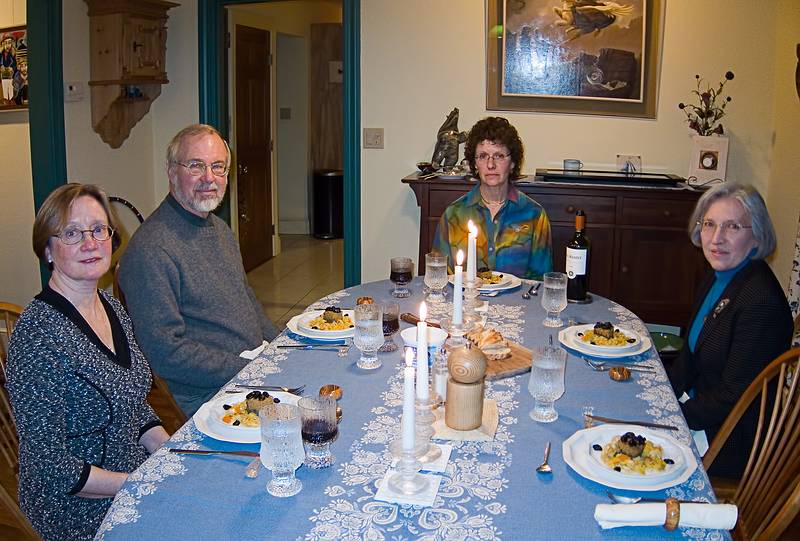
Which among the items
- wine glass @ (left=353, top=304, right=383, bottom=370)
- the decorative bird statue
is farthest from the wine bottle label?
the decorative bird statue

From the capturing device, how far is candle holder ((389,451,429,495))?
52.8 inches

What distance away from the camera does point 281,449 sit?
136cm

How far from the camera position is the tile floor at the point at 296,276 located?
5414mm

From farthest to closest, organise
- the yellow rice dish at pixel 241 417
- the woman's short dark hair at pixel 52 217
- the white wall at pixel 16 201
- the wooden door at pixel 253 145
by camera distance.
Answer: the wooden door at pixel 253 145 → the white wall at pixel 16 201 → the woman's short dark hair at pixel 52 217 → the yellow rice dish at pixel 241 417

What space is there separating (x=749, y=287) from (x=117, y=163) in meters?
3.73

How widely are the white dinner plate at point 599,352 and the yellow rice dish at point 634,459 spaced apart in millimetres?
568

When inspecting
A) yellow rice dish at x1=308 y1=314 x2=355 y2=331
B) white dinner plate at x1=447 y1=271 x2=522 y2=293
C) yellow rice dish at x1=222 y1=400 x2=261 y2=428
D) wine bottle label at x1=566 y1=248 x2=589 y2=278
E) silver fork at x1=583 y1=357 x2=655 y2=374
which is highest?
wine bottle label at x1=566 y1=248 x2=589 y2=278

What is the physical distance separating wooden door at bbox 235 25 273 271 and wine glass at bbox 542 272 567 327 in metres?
3.87

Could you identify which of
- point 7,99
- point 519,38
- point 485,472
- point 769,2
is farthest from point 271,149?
point 485,472

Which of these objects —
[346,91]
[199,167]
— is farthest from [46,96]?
[199,167]

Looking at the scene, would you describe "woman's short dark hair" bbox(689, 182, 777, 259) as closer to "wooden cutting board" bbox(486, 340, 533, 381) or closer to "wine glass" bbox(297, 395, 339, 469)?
"wooden cutting board" bbox(486, 340, 533, 381)

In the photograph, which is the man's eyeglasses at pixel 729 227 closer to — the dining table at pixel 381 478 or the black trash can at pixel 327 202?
the dining table at pixel 381 478

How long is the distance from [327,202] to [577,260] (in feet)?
18.1

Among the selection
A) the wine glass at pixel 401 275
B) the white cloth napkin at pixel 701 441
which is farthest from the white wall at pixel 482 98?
the white cloth napkin at pixel 701 441
